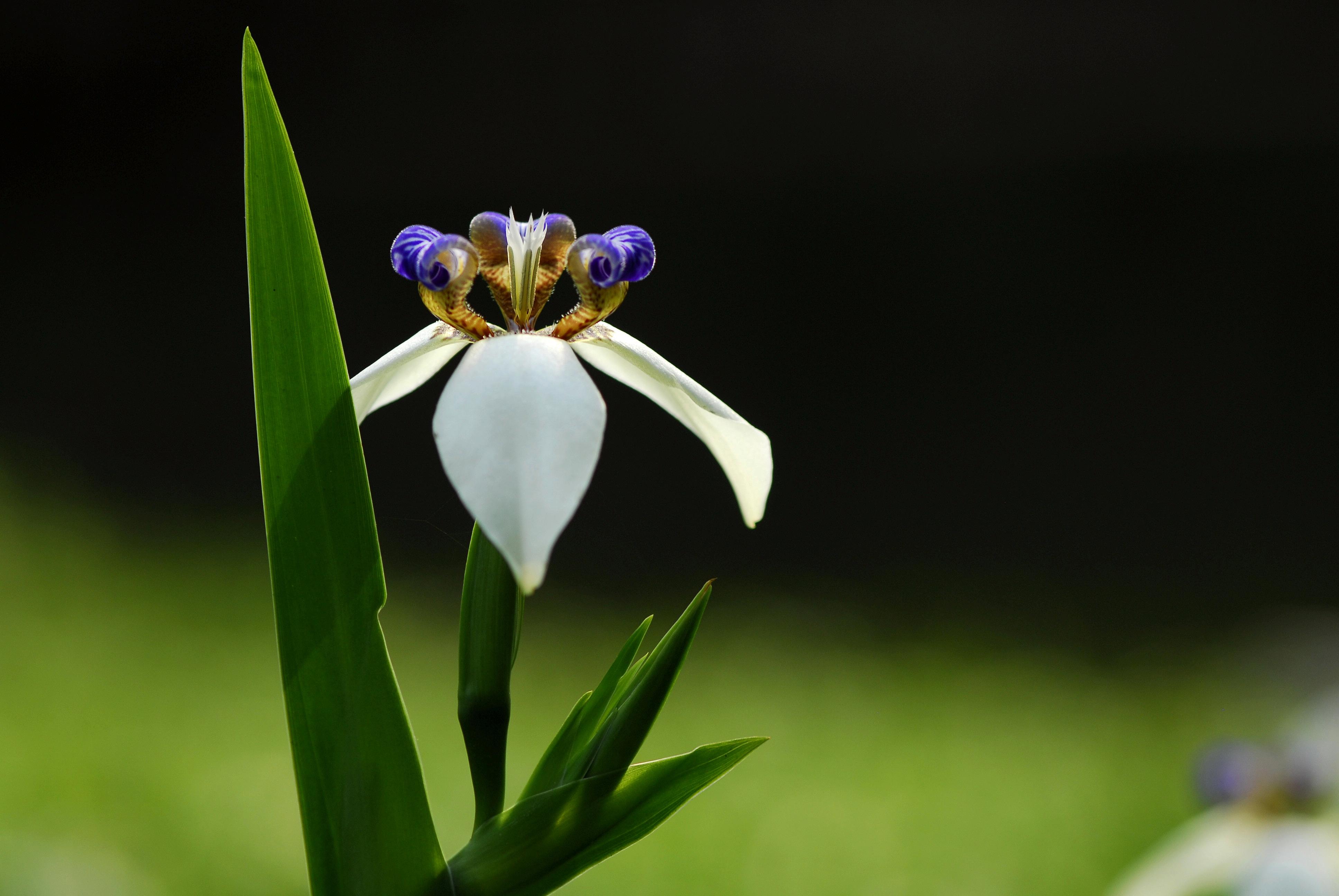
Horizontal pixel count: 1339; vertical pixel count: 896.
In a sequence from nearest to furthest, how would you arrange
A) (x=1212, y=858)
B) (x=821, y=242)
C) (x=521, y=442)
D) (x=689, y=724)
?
1. (x=521, y=442)
2. (x=1212, y=858)
3. (x=689, y=724)
4. (x=821, y=242)

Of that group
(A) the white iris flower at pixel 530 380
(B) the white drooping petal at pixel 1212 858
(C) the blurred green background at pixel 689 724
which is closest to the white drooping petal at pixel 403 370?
(A) the white iris flower at pixel 530 380

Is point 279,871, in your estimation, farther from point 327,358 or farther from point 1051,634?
point 1051,634

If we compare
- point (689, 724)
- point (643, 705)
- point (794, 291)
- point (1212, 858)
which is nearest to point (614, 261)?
point (643, 705)

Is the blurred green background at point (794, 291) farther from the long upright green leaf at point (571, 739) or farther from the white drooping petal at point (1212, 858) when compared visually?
the long upright green leaf at point (571, 739)

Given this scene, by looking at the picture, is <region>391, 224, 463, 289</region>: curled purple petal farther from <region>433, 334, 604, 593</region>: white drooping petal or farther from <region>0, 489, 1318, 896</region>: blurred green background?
<region>0, 489, 1318, 896</region>: blurred green background

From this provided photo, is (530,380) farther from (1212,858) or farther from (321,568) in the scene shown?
(1212,858)

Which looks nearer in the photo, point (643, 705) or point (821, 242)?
point (643, 705)

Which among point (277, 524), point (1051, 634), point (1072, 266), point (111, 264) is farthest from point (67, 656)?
point (1072, 266)
